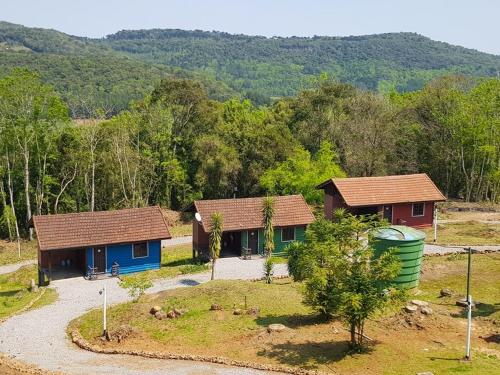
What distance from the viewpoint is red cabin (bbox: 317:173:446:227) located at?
48812 millimetres

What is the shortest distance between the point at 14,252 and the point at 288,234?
24.4 m

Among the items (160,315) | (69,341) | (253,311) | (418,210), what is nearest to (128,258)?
(160,315)

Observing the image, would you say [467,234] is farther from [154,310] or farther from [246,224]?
[154,310]

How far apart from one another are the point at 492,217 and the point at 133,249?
115 feet

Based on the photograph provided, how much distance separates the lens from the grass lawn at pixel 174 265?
1527 inches

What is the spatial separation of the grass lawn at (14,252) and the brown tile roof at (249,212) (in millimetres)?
16411

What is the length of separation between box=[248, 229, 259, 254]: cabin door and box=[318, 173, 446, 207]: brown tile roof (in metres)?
8.84

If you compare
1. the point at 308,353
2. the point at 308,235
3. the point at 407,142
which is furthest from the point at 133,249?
the point at 407,142

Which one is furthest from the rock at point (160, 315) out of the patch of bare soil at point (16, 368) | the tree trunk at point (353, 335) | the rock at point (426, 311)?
the rock at point (426, 311)

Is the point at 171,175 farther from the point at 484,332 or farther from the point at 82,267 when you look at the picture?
the point at 484,332

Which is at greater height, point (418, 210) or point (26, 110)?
point (26, 110)

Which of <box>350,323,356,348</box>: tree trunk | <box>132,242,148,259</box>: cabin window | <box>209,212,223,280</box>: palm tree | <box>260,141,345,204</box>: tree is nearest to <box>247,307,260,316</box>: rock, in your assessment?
<box>350,323,356,348</box>: tree trunk

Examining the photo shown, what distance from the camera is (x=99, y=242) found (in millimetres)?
38531

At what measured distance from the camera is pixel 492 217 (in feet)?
180
